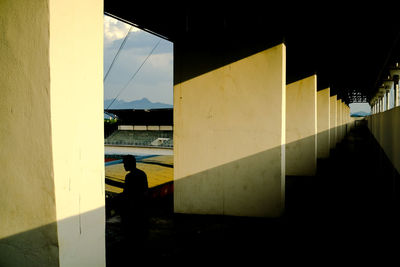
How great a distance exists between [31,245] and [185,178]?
5294 mm

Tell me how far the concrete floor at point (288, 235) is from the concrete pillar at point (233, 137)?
47 cm

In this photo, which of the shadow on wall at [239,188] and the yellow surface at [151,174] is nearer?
the shadow on wall at [239,188]

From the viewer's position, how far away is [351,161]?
1630 centimetres

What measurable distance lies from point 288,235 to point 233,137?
2.52m

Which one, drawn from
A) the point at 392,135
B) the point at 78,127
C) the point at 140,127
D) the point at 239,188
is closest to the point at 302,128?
the point at 392,135

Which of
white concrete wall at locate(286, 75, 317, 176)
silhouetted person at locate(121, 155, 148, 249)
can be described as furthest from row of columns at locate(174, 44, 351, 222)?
white concrete wall at locate(286, 75, 317, 176)

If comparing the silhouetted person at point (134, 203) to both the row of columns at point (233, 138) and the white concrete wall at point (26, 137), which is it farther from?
the row of columns at point (233, 138)

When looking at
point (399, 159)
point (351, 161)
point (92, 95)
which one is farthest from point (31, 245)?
point (351, 161)

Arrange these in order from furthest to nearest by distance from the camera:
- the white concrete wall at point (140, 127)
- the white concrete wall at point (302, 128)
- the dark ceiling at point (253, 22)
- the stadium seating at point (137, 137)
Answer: the white concrete wall at point (140, 127), the stadium seating at point (137, 137), the white concrete wall at point (302, 128), the dark ceiling at point (253, 22)

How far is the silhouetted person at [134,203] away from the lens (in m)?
4.47

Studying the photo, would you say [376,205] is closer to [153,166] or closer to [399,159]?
[399,159]

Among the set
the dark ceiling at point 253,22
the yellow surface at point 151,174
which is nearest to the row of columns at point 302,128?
the dark ceiling at point 253,22

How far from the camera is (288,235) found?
591 centimetres

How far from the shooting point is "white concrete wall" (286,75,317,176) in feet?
40.7
